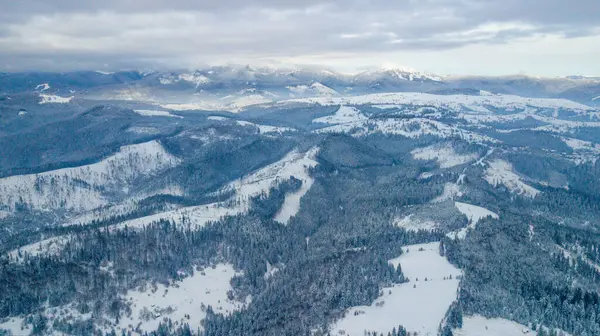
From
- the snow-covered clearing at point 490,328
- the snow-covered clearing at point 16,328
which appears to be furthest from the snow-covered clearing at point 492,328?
the snow-covered clearing at point 16,328

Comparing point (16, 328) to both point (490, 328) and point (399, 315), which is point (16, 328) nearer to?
point (399, 315)

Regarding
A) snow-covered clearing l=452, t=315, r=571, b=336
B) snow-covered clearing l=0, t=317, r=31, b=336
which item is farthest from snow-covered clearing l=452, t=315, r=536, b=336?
snow-covered clearing l=0, t=317, r=31, b=336

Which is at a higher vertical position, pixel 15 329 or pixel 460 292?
pixel 460 292

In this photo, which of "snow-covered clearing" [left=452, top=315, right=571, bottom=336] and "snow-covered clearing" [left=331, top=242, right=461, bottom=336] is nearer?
"snow-covered clearing" [left=452, top=315, right=571, bottom=336]

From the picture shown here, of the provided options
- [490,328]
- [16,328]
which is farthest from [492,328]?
[16,328]

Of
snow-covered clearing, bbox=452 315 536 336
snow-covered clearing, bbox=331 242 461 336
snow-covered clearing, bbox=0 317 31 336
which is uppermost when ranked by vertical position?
snow-covered clearing, bbox=452 315 536 336

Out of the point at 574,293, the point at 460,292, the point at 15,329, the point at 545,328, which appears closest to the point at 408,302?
the point at 460,292

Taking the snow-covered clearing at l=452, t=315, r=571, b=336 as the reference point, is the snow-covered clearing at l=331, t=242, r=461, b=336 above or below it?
below

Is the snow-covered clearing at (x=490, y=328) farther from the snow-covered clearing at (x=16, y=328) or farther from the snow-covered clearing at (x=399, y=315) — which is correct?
the snow-covered clearing at (x=16, y=328)

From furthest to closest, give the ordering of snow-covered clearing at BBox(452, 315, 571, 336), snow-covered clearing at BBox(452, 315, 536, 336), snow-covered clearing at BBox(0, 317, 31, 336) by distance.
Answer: snow-covered clearing at BBox(0, 317, 31, 336) → snow-covered clearing at BBox(452, 315, 536, 336) → snow-covered clearing at BBox(452, 315, 571, 336)

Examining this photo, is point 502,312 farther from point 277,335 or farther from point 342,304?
point 277,335

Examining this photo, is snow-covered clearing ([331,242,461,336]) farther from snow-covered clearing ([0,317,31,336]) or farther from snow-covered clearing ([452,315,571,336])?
snow-covered clearing ([0,317,31,336])
